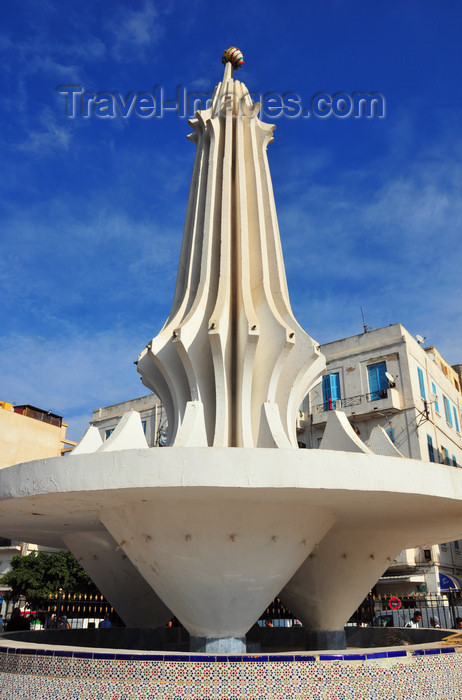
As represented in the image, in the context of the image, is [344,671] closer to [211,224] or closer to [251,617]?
[251,617]

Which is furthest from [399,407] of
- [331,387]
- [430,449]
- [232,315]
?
[232,315]

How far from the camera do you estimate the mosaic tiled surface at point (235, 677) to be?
7.64m

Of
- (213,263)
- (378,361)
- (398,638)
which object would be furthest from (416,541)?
(378,361)

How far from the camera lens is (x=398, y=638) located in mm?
14250

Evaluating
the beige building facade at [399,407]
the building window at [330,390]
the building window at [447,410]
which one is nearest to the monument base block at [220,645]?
the beige building facade at [399,407]

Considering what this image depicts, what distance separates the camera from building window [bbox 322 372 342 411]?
34.0 metres

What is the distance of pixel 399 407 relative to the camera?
1223 inches

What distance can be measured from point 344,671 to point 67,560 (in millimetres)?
27724

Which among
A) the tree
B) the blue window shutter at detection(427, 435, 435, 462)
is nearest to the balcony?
the blue window shutter at detection(427, 435, 435, 462)

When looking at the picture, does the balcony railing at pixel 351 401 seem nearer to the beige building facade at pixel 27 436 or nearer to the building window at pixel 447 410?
the building window at pixel 447 410

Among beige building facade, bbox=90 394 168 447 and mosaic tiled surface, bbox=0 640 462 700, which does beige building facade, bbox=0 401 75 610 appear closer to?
beige building facade, bbox=90 394 168 447

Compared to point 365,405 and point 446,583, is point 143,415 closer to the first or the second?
point 365,405

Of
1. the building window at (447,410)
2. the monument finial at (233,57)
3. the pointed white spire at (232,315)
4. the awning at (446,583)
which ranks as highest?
the monument finial at (233,57)

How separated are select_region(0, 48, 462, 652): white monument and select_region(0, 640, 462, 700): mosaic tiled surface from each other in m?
1.79
